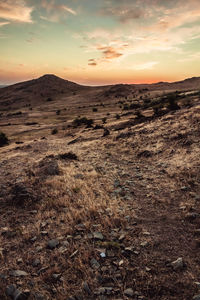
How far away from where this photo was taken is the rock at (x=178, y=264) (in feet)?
13.9

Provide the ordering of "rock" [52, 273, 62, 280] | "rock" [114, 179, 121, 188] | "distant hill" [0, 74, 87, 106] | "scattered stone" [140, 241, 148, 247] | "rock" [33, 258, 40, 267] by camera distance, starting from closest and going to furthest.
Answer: "rock" [52, 273, 62, 280]
"rock" [33, 258, 40, 267]
"scattered stone" [140, 241, 148, 247]
"rock" [114, 179, 121, 188]
"distant hill" [0, 74, 87, 106]

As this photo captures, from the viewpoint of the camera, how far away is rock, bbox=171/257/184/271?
13.9 ft

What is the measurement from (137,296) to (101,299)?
0.71m

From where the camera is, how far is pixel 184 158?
11.3m

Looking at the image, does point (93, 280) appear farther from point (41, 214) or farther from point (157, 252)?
point (41, 214)

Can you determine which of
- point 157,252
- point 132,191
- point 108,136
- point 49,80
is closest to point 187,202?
point 132,191

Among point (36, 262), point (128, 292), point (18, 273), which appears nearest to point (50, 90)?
point (36, 262)

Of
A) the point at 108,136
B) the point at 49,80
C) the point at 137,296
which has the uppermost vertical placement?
the point at 49,80

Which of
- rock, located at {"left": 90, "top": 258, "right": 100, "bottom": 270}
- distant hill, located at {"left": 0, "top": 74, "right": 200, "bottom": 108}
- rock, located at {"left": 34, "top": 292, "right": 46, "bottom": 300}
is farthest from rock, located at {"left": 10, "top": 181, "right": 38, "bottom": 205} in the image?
distant hill, located at {"left": 0, "top": 74, "right": 200, "bottom": 108}

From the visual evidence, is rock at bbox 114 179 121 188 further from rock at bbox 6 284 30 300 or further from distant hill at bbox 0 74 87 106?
distant hill at bbox 0 74 87 106

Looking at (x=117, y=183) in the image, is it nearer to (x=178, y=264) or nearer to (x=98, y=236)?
(x=98, y=236)

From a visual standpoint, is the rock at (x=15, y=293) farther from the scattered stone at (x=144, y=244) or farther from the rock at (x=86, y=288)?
the scattered stone at (x=144, y=244)

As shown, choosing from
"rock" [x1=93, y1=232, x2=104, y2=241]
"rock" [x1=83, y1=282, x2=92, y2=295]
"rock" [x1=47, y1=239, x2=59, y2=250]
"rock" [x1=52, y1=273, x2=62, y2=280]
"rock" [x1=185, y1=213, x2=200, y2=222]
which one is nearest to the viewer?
"rock" [x1=83, y1=282, x2=92, y2=295]

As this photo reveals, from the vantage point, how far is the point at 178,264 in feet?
14.1
